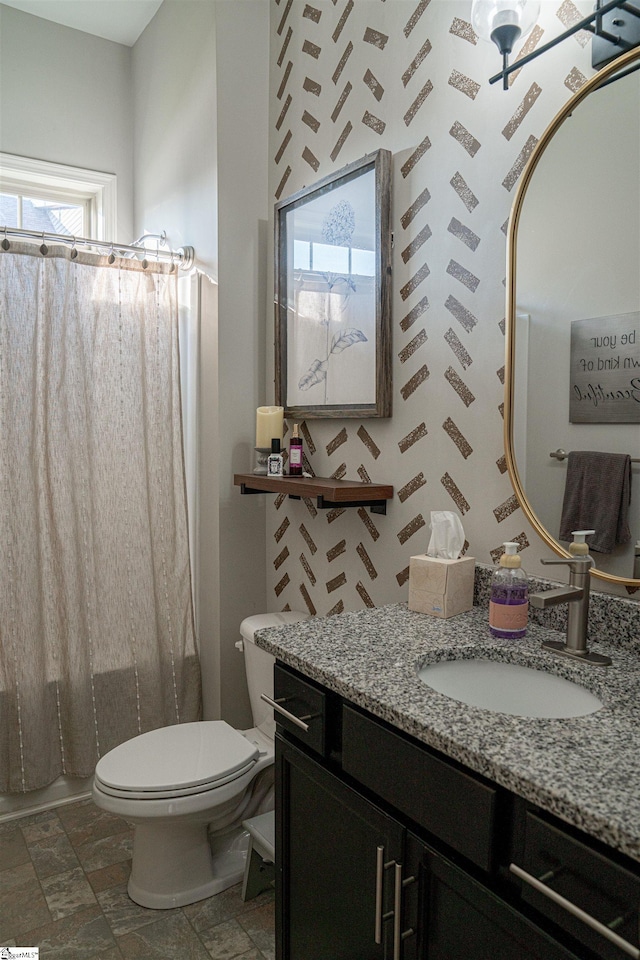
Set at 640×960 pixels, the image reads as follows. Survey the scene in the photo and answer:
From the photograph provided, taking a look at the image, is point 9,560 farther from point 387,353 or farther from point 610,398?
point 610,398

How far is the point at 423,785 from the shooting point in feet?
3.33

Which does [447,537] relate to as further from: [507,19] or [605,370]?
[507,19]

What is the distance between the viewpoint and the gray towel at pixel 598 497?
4.28 feet

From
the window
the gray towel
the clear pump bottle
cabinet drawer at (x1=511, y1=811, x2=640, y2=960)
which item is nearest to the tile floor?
the clear pump bottle

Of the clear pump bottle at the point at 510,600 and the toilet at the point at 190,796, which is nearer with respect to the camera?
the clear pump bottle at the point at 510,600

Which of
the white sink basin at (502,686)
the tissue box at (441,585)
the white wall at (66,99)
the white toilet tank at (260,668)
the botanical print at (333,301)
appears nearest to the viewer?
the white sink basin at (502,686)

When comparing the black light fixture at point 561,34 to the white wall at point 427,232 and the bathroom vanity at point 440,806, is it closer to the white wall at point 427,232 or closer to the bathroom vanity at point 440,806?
the white wall at point 427,232

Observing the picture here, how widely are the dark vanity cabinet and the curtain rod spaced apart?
168 centimetres

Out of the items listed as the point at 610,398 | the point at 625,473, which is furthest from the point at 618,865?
the point at 610,398

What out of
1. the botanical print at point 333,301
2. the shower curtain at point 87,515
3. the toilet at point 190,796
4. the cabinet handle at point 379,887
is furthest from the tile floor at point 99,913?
the botanical print at point 333,301

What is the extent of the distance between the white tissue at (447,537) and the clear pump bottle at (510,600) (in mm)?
203

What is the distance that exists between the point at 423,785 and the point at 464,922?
0.18 meters

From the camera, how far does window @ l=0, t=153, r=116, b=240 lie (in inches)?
113

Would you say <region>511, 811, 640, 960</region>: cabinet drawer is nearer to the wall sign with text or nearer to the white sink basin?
the white sink basin
